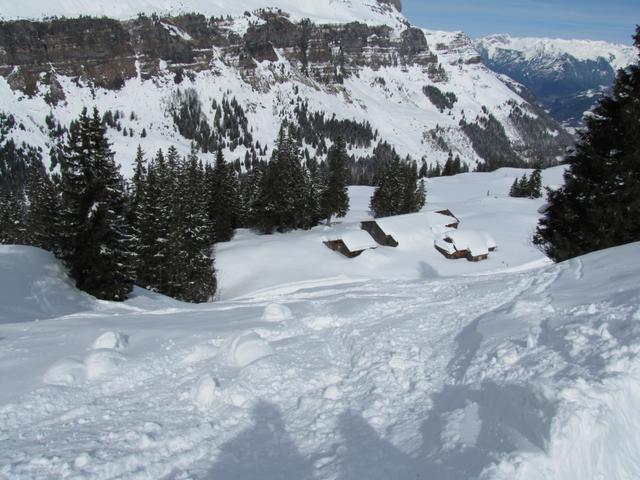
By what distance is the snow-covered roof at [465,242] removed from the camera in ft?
149

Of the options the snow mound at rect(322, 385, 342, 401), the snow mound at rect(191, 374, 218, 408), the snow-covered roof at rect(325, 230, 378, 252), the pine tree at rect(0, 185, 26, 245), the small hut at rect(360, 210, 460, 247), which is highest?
the snow mound at rect(322, 385, 342, 401)

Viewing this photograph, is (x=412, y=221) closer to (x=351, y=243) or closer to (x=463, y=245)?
(x=463, y=245)

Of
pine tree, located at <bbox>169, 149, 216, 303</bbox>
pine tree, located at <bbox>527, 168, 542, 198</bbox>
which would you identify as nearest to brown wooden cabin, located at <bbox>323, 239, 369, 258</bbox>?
pine tree, located at <bbox>169, 149, 216, 303</bbox>

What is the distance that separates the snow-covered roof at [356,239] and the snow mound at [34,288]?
87.9 feet

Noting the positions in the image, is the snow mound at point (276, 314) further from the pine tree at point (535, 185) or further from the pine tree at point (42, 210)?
the pine tree at point (535, 185)

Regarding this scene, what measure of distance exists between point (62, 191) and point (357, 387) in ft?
65.5

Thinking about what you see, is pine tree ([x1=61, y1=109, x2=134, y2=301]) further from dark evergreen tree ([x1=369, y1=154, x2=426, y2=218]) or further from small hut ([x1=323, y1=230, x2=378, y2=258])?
dark evergreen tree ([x1=369, y1=154, x2=426, y2=218])

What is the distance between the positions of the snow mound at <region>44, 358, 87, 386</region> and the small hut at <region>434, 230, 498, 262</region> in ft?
138

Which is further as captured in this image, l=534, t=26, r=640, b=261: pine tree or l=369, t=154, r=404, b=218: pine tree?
l=369, t=154, r=404, b=218: pine tree

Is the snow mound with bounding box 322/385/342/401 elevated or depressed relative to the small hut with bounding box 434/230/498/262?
elevated

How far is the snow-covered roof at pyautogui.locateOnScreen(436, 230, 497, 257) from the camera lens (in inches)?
1789

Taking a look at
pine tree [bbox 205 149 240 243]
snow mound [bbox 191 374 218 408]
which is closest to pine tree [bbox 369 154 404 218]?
pine tree [bbox 205 149 240 243]

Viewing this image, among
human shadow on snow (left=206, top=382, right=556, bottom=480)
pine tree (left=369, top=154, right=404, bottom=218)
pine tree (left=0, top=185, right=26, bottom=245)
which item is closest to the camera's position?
human shadow on snow (left=206, top=382, right=556, bottom=480)

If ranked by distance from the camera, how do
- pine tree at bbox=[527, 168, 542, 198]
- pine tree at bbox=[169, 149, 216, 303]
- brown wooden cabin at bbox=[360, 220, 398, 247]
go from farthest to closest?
pine tree at bbox=[527, 168, 542, 198]
brown wooden cabin at bbox=[360, 220, 398, 247]
pine tree at bbox=[169, 149, 216, 303]
